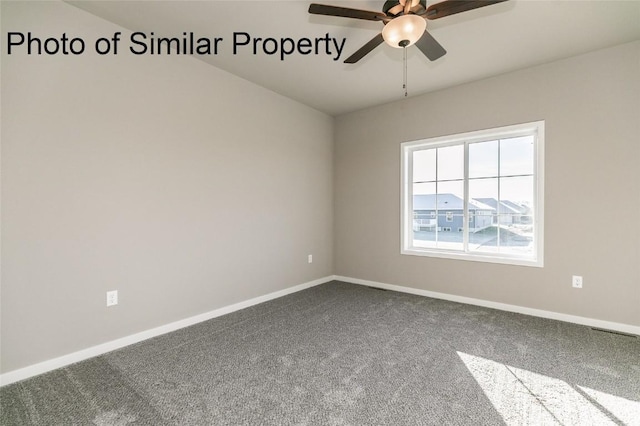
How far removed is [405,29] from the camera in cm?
184

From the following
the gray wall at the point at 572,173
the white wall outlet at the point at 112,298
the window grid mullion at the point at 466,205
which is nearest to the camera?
the white wall outlet at the point at 112,298

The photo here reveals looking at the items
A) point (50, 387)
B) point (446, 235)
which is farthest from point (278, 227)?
point (50, 387)

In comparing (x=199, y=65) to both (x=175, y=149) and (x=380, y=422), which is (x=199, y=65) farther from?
(x=380, y=422)

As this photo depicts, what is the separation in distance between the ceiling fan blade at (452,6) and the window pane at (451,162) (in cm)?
217

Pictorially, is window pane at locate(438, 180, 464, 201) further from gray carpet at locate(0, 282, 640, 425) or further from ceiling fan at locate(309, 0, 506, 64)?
ceiling fan at locate(309, 0, 506, 64)

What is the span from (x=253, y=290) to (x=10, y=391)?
2057 mm

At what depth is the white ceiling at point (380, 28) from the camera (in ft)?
7.39

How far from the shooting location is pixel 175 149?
9.26 ft

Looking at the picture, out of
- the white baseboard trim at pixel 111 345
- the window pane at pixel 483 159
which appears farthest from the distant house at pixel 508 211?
the white baseboard trim at pixel 111 345

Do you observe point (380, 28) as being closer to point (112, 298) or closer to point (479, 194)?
point (479, 194)

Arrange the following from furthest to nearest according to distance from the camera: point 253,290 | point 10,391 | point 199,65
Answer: point 253,290
point 199,65
point 10,391

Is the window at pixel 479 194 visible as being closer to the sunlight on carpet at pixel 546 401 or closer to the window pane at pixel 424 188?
the window pane at pixel 424 188

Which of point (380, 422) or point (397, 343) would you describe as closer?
point (380, 422)

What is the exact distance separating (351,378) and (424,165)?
2.97m
